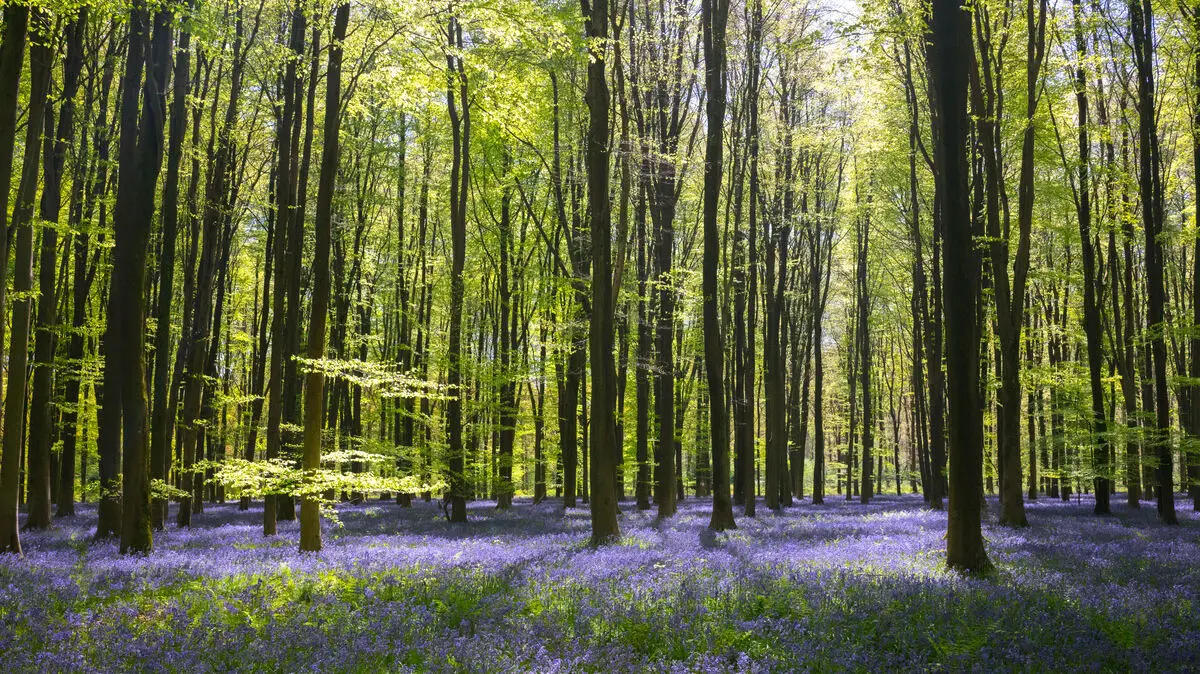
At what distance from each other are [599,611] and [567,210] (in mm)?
24309

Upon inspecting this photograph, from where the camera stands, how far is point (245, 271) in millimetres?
38781

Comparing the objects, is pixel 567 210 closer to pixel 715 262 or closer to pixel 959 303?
pixel 715 262

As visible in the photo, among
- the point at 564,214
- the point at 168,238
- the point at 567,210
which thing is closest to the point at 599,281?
the point at 168,238

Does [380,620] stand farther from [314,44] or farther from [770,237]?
[770,237]

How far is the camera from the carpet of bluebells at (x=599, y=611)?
5.45 metres

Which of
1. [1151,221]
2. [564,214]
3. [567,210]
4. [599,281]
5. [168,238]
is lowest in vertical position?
[599,281]

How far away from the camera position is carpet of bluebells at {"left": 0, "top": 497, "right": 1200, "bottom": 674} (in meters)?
5.45

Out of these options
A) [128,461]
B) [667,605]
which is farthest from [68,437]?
[667,605]

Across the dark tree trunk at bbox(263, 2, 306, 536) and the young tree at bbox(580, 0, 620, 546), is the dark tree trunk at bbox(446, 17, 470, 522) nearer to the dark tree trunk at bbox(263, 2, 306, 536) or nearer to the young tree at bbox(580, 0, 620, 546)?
the dark tree trunk at bbox(263, 2, 306, 536)

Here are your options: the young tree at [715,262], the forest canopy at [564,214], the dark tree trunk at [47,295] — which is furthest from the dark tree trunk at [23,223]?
the young tree at [715,262]

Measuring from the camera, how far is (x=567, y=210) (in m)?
29.8

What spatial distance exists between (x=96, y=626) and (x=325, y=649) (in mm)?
2086

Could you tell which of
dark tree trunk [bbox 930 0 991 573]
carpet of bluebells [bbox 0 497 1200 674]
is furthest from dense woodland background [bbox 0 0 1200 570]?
carpet of bluebells [bbox 0 497 1200 674]

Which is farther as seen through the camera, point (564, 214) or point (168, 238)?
point (564, 214)
